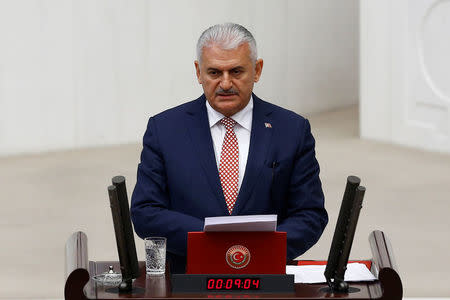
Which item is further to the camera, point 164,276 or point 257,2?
point 257,2

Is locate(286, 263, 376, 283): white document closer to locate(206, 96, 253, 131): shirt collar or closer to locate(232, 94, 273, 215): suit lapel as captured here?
locate(232, 94, 273, 215): suit lapel

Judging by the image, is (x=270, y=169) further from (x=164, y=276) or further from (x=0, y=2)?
(x=0, y=2)

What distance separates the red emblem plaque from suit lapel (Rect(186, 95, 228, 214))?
487mm

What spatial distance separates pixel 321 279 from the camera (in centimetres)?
312

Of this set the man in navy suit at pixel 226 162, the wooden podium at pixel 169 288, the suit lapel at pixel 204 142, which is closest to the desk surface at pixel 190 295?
the wooden podium at pixel 169 288

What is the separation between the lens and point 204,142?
141 inches

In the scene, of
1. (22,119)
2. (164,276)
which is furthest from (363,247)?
(22,119)

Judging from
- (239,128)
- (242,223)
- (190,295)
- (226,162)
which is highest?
(239,128)

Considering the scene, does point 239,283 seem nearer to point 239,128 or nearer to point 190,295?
point 190,295

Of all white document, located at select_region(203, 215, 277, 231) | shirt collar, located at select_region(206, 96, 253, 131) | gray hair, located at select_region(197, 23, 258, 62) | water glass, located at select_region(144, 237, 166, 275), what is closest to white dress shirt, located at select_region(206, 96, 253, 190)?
shirt collar, located at select_region(206, 96, 253, 131)

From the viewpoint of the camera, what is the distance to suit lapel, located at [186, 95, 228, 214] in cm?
351

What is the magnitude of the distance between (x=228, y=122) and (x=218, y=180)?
215 millimetres

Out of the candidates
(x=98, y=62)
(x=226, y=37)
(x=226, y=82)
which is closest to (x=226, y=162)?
(x=226, y=82)

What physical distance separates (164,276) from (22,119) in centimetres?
765
